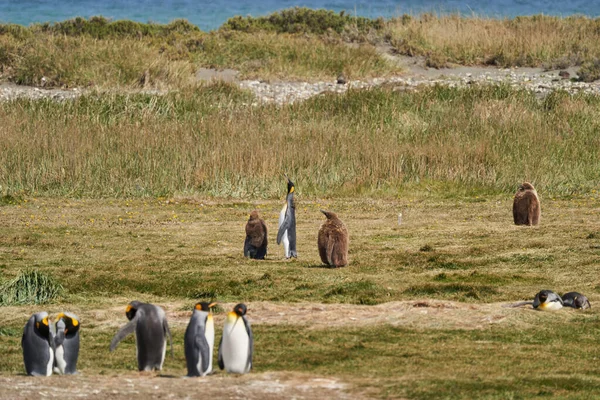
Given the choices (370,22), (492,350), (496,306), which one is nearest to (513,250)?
(496,306)

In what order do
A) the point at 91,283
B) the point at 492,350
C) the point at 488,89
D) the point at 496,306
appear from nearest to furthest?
1. the point at 492,350
2. the point at 496,306
3. the point at 91,283
4. the point at 488,89

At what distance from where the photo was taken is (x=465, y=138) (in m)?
24.1

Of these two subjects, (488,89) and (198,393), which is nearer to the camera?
(198,393)

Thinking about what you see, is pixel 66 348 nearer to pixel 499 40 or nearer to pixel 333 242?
pixel 333 242

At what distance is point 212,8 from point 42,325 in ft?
349

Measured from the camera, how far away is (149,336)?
833 centimetres

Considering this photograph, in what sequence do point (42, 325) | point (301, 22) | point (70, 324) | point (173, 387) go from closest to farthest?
point (173, 387) → point (42, 325) → point (70, 324) → point (301, 22)

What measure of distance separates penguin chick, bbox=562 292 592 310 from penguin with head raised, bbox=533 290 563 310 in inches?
7.5

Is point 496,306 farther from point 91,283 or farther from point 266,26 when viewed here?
point 266,26

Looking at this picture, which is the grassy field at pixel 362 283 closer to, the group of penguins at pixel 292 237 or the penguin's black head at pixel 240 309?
the group of penguins at pixel 292 237

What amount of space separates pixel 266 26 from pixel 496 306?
4100cm

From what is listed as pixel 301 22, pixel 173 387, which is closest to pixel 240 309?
pixel 173 387

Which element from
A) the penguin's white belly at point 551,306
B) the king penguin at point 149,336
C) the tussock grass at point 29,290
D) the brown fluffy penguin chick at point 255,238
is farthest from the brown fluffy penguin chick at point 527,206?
the king penguin at point 149,336

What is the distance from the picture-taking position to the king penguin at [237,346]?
8.21 meters
